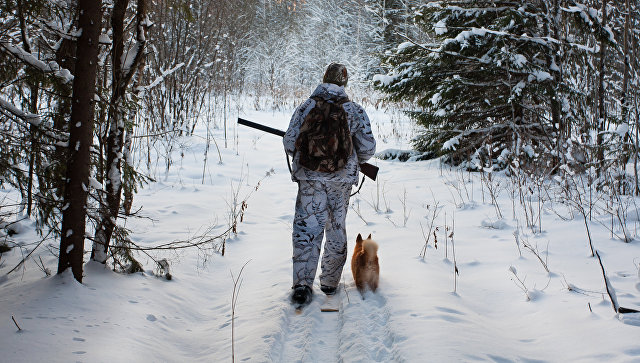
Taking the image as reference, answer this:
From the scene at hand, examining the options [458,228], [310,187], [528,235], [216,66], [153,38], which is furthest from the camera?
[216,66]

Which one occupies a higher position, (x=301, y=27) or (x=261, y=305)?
(x=301, y=27)

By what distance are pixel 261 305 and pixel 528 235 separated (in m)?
2.83

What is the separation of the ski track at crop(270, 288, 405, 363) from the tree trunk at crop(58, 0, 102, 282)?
1.39 m

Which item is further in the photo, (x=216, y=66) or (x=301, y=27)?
(x=301, y=27)

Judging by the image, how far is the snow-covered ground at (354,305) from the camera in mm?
2193

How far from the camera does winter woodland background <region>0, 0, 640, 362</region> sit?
8.19 ft

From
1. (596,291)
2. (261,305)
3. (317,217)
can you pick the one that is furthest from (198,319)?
(596,291)

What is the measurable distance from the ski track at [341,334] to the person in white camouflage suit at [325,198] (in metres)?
0.26

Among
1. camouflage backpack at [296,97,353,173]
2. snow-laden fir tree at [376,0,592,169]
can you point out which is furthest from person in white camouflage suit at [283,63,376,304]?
snow-laden fir tree at [376,0,592,169]

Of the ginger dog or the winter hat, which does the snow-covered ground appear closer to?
the ginger dog

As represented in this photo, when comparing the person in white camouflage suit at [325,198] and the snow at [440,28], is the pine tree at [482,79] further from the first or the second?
the person in white camouflage suit at [325,198]

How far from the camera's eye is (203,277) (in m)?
3.57

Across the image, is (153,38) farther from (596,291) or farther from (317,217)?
(596,291)

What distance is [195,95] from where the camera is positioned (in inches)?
378
